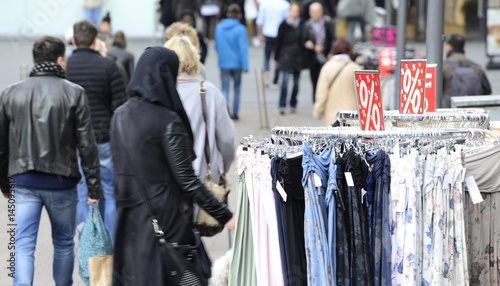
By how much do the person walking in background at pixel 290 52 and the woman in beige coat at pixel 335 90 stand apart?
4336mm

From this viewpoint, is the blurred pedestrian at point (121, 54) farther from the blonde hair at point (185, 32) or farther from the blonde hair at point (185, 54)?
the blonde hair at point (185, 54)

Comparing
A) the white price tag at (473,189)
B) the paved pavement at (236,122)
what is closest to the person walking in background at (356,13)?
the paved pavement at (236,122)

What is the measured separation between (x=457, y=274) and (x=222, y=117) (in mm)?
2206

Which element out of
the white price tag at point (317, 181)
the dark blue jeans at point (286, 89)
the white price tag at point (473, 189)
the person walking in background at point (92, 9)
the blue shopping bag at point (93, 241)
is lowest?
the blue shopping bag at point (93, 241)

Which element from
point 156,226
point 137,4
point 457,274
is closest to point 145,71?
point 156,226

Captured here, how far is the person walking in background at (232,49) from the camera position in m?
14.5

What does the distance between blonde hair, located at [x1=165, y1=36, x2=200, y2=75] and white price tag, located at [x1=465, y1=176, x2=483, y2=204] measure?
7.41 ft

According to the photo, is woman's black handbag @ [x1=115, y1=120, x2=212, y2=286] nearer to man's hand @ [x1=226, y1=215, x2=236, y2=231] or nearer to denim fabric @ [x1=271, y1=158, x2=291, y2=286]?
man's hand @ [x1=226, y1=215, x2=236, y2=231]

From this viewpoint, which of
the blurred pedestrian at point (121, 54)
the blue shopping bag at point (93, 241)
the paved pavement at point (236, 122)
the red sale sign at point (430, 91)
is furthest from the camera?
the blurred pedestrian at point (121, 54)

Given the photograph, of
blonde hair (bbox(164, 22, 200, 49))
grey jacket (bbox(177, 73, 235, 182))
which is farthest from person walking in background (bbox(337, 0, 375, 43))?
grey jacket (bbox(177, 73, 235, 182))

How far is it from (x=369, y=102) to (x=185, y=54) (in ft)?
5.82

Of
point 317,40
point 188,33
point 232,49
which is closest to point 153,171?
point 188,33

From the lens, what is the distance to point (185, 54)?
6785 mm

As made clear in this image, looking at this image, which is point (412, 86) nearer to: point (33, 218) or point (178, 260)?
point (178, 260)
